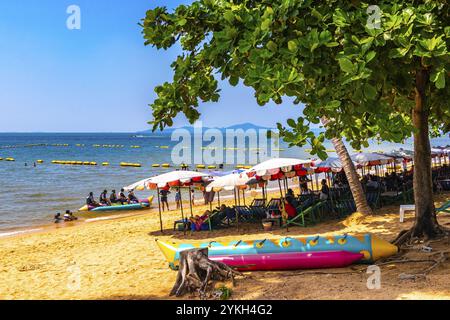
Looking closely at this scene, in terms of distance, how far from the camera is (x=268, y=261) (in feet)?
30.0

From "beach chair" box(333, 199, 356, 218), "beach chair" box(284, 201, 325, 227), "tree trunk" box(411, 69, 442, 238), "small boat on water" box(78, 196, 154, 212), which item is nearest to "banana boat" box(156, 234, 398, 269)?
"tree trunk" box(411, 69, 442, 238)

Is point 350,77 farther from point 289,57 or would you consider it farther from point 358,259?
point 358,259

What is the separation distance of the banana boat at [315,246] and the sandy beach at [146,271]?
0.35 metres

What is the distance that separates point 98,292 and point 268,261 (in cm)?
359

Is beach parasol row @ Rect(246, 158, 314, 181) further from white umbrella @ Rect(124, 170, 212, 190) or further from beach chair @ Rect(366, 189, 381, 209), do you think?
beach chair @ Rect(366, 189, 381, 209)

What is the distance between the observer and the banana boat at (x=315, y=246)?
29.0ft

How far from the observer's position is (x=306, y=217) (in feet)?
48.7

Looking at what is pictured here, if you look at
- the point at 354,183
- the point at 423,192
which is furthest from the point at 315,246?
the point at 354,183

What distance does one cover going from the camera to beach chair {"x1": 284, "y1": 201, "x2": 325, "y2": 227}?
14314mm

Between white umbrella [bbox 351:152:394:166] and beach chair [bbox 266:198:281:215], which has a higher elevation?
white umbrella [bbox 351:152:394:166]

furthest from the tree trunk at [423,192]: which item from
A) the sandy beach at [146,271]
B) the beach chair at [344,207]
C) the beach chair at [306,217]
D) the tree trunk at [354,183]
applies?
the beach chair at [344,207]

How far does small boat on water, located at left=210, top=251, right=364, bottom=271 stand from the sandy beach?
0.51ft

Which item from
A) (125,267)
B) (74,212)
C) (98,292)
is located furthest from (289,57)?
(74,212)

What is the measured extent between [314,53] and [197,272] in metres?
4.67
